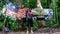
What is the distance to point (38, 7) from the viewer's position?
19781 mm

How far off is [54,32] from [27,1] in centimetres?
357

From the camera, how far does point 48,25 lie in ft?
63.3

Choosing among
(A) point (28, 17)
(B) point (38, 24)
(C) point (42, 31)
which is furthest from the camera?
(B) point (38, 24)

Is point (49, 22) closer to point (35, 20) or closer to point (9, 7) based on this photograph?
point (35, 20)

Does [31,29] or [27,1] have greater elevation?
[27,1]

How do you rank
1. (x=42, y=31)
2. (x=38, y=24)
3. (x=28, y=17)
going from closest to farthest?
1. (x=28, y=17)
2. (x=42, y=31)
3. (x=38, y=24)

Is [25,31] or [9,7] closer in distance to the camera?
[9,7]

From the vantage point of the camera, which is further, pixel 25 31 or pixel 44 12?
pixel 44 12

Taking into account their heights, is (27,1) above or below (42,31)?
above

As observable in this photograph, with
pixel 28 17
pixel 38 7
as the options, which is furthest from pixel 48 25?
pixel 28 17

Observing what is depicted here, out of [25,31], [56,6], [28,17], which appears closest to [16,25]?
[25,31]

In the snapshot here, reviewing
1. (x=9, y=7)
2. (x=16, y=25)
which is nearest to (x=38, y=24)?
(x=16, y=25)

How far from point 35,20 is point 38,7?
109 centimetres

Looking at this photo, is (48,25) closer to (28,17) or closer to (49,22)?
(49,22)
